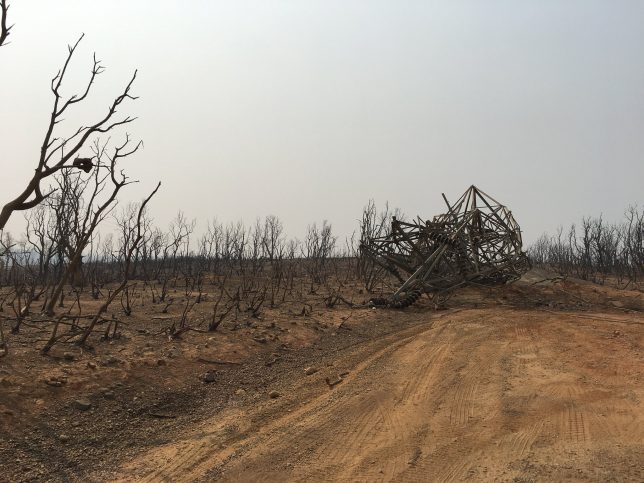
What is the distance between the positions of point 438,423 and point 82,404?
11.6 ft

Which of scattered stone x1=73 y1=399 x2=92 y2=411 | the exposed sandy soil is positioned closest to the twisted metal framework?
the exposed sandy soil

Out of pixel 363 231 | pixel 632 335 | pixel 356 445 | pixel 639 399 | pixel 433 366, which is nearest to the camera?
pixel 356 445

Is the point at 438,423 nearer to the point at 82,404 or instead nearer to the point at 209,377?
the point at 209,377

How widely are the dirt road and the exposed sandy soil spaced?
2 cm

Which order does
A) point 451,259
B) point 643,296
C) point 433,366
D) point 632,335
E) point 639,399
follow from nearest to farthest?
point 639,399 < point 433,366 < point 632,335 < point 643,296 < point 451,259

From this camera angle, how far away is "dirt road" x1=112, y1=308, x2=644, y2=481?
11.6 ft

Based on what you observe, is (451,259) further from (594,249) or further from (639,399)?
(594,249)

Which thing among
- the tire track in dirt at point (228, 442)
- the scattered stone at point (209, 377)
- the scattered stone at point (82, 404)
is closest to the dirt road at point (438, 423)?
the tire track in dirt at point (228, 442)

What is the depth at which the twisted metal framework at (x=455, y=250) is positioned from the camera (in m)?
13.2

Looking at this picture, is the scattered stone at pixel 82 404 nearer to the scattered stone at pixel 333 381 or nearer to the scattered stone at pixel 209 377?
the scattered stone at pixel 209 377

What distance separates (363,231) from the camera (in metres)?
24.1

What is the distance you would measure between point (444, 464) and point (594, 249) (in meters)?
35.7

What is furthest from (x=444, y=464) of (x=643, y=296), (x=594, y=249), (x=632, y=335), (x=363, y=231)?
(x=594, y=249)

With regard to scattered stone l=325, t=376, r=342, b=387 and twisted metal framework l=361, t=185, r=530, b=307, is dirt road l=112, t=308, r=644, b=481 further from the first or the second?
twisted metal framework l=361, t=185, r=530, b=307
